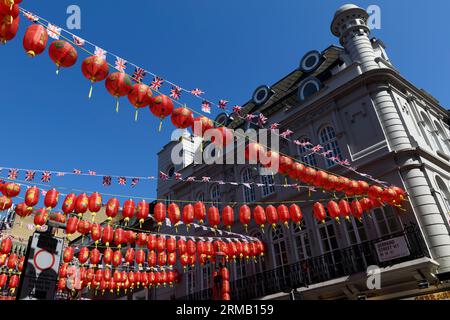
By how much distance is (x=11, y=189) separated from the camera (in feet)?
31.1

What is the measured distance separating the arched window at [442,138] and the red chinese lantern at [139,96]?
14872 millimetres

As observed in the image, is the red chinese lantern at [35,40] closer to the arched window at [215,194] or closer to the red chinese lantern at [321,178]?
the red chinese lantern at [321,178]

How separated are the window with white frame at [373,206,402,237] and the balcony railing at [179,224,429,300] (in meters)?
0.44

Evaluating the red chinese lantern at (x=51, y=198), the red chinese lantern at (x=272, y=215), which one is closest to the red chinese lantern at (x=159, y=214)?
the red chinese lantern at (x=51, y=198)

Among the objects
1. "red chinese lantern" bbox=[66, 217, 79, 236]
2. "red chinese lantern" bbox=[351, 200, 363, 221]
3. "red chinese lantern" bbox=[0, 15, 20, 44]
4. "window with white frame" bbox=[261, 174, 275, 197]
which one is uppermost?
"window with white frame" bbox=[261, 174, 275, 197]

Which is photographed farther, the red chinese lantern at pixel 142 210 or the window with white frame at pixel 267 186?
the window with white frame at pixel 267 186

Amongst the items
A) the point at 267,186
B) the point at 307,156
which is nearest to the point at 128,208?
the point at 267,186

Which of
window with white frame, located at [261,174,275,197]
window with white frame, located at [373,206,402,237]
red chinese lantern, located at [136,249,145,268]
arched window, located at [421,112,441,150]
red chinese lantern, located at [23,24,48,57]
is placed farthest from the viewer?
window with white frame, located at [261,174,275,197]

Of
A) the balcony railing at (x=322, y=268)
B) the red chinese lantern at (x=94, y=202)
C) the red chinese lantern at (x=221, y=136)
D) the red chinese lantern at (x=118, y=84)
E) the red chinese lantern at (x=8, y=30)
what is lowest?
the balcony railing at (x=322, y=268)

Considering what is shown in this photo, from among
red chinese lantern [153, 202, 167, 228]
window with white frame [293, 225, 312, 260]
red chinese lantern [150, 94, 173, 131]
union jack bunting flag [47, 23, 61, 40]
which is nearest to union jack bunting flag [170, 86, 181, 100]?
red chinese lantern [150, 94, 173, 131]

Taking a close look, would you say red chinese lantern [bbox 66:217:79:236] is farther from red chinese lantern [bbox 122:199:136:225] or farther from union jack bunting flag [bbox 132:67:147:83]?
union jack bunting flag [bbox 132:67:147:83]

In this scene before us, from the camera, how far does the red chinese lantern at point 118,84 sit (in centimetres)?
632

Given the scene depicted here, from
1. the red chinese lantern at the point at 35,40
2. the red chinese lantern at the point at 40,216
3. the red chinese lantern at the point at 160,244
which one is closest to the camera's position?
the red chinese lantern at the point at 35,40

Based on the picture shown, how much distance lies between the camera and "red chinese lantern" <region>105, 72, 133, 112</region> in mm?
6316
